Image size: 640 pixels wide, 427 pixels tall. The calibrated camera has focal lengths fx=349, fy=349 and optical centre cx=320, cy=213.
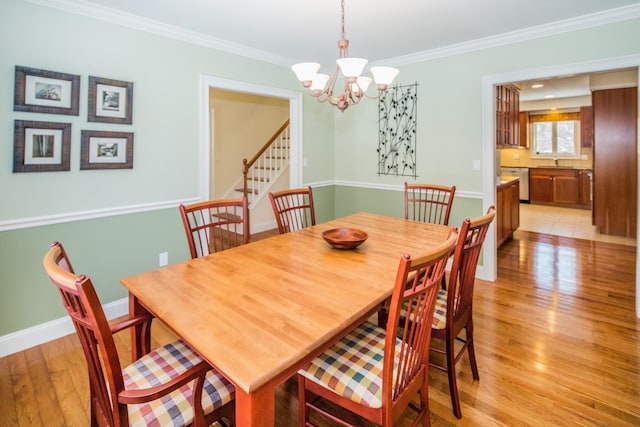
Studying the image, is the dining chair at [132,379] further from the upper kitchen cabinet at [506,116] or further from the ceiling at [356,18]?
the upper kitchen cabinet at [506,116]

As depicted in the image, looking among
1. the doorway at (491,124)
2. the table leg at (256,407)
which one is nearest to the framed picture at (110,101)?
the table leg at (256,407)

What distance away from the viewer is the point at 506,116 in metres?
4.73

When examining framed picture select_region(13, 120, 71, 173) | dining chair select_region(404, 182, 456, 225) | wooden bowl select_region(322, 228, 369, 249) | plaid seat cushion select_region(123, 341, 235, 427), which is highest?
framed picture select_region(13, 120, 71, 173)

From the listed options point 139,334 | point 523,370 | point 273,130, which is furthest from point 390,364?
point 273,130

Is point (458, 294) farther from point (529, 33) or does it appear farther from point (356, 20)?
point (529, 33)

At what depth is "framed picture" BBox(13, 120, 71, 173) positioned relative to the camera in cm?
228

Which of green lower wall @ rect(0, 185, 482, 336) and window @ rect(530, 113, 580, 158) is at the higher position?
window @ rect(530, 113, 580, 158)

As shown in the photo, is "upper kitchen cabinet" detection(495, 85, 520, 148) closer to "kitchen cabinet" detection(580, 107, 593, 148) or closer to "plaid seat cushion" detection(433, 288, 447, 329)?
"plaid seat cushion" detection(433, 288, 447, 329)

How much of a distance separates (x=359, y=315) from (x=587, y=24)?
10.6 feet

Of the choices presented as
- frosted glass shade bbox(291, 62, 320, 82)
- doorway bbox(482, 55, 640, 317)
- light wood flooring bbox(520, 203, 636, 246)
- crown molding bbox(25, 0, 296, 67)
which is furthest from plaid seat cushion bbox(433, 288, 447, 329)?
light wood flooring bbox(520, 203, 636, 246)

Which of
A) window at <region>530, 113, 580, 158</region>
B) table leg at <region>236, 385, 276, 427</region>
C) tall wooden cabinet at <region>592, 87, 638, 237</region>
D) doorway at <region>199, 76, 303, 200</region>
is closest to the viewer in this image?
table leg at <region>236, 385, 276, 427</region>

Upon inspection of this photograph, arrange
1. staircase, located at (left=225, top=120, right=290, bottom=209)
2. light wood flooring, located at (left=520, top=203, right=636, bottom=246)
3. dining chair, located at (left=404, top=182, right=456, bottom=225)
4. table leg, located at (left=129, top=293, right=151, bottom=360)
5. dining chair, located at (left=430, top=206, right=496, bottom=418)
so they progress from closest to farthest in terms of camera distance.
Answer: table leg, located at (left=129, top=293, right=151, bottom=360)
dining chair, located at (left=430, top=206, right=496, bottom=418)
dining chair, located at (left=404, top=182, right=456, bottom=225)
light wood flooring, located at (left=520, top=203, right=636, bottom=246)
staircase, located at (left=225, top=120, right=290, bottom=209)

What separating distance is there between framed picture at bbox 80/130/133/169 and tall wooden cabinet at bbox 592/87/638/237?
6320mm

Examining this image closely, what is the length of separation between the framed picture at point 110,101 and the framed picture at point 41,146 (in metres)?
0.23
